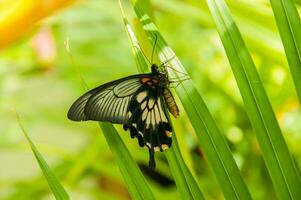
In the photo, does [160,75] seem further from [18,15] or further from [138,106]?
[18,15]

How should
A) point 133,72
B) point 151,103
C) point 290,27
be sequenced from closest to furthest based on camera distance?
point 290,27 < point 151,103 < point 133,72

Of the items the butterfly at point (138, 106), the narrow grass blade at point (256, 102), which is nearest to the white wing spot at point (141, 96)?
the butterfly at point (138, 106)

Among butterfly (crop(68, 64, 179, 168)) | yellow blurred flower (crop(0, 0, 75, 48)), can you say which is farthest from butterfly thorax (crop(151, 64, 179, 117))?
yellow blurred flower (crop(0, 0, 75, 48))

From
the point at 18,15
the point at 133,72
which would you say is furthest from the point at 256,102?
the point at 133,72

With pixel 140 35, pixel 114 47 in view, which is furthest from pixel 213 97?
pixel 140 35

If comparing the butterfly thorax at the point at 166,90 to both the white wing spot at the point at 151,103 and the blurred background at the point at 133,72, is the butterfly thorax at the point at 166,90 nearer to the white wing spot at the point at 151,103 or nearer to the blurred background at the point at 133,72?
the white wing spot at the point at 151,103

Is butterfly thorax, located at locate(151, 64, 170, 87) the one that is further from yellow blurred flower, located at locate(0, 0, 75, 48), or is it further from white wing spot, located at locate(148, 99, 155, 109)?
yellow blurred flower, located at locate(0, 0, 75, 48)

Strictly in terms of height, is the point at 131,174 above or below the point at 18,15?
below
